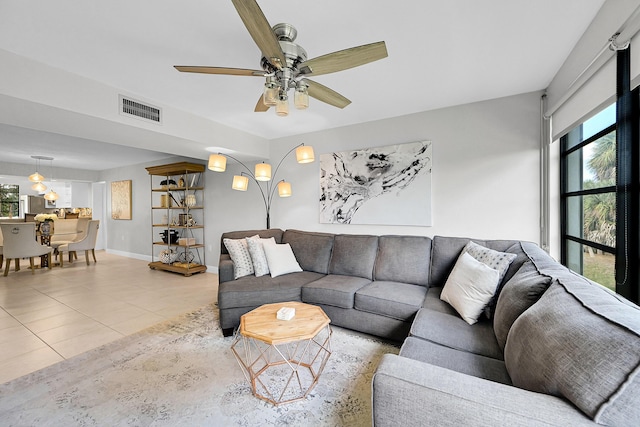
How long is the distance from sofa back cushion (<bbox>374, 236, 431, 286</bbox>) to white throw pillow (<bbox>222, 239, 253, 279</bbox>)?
144 cm

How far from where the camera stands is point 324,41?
6.12 ft

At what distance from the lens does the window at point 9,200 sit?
790 centimetres

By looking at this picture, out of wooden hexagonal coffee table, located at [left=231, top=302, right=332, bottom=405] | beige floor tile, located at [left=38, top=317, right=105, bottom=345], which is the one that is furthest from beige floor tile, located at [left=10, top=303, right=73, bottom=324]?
wooden hexagonal coffee table, located at [left=231, top=302, right=332, bottom=405]

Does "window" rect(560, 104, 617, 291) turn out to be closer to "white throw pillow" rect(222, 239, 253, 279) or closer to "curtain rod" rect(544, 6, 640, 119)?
"curtain rod" rect(544, 6, 640, 119)

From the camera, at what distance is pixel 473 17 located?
5.38 feet

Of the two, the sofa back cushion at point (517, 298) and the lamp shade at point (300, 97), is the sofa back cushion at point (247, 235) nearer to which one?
the lamp shade at point (300, 97)

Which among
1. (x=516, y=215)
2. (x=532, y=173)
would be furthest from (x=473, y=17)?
(x=516, y=215)

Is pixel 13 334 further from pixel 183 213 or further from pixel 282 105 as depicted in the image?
pixel 282 105

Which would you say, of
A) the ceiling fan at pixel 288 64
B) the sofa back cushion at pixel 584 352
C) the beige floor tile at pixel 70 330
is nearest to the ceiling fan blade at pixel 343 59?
the ceiling fan at pixel 288 64

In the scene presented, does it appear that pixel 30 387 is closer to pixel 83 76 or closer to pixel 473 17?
pixel 83 76

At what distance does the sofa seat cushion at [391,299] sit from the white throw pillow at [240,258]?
4.22ft

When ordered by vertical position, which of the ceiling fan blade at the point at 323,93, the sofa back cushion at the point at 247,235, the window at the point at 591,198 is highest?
the ceiling fan blade at the point at 323,93

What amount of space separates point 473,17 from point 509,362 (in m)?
1.96

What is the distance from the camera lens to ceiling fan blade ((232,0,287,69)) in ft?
3.60
